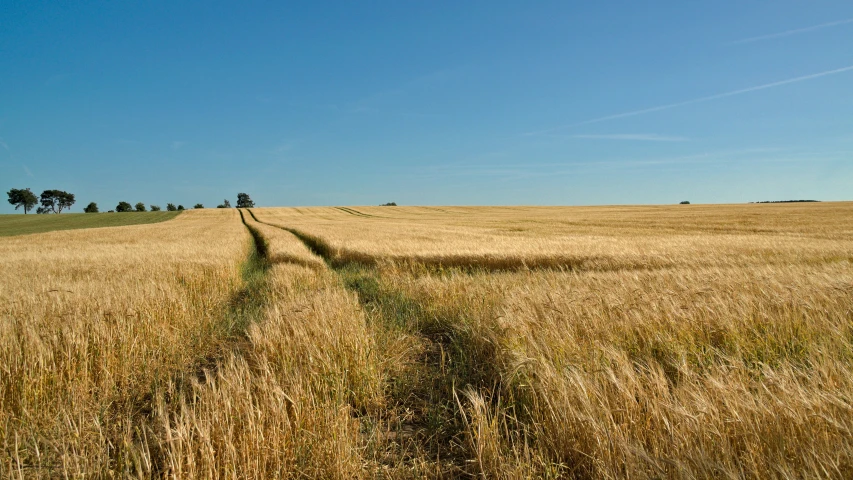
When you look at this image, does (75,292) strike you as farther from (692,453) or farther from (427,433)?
(692,453)

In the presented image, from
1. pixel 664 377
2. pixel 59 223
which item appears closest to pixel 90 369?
pixel 664 377

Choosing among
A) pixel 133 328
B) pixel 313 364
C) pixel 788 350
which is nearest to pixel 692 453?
pixel 788 350

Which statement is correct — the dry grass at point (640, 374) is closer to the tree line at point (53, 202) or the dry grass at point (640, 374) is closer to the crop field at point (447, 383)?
the crop field at point (447, 383)

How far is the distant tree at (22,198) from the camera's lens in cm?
11119

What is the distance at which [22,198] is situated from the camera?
366ft

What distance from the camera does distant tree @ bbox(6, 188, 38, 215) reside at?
111188 mm

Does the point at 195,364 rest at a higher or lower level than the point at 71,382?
lower

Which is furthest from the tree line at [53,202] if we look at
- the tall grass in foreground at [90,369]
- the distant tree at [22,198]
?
the tall grass in foreground at [90,369]

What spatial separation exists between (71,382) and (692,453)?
184 inches

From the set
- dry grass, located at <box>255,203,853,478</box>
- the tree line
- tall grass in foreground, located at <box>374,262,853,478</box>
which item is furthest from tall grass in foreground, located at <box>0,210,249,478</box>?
the tree line

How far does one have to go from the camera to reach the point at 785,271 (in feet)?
23.5

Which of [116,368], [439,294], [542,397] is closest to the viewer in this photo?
[542,397]

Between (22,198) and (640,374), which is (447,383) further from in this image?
(22,198)

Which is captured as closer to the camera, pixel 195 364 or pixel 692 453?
pixel 692 453
